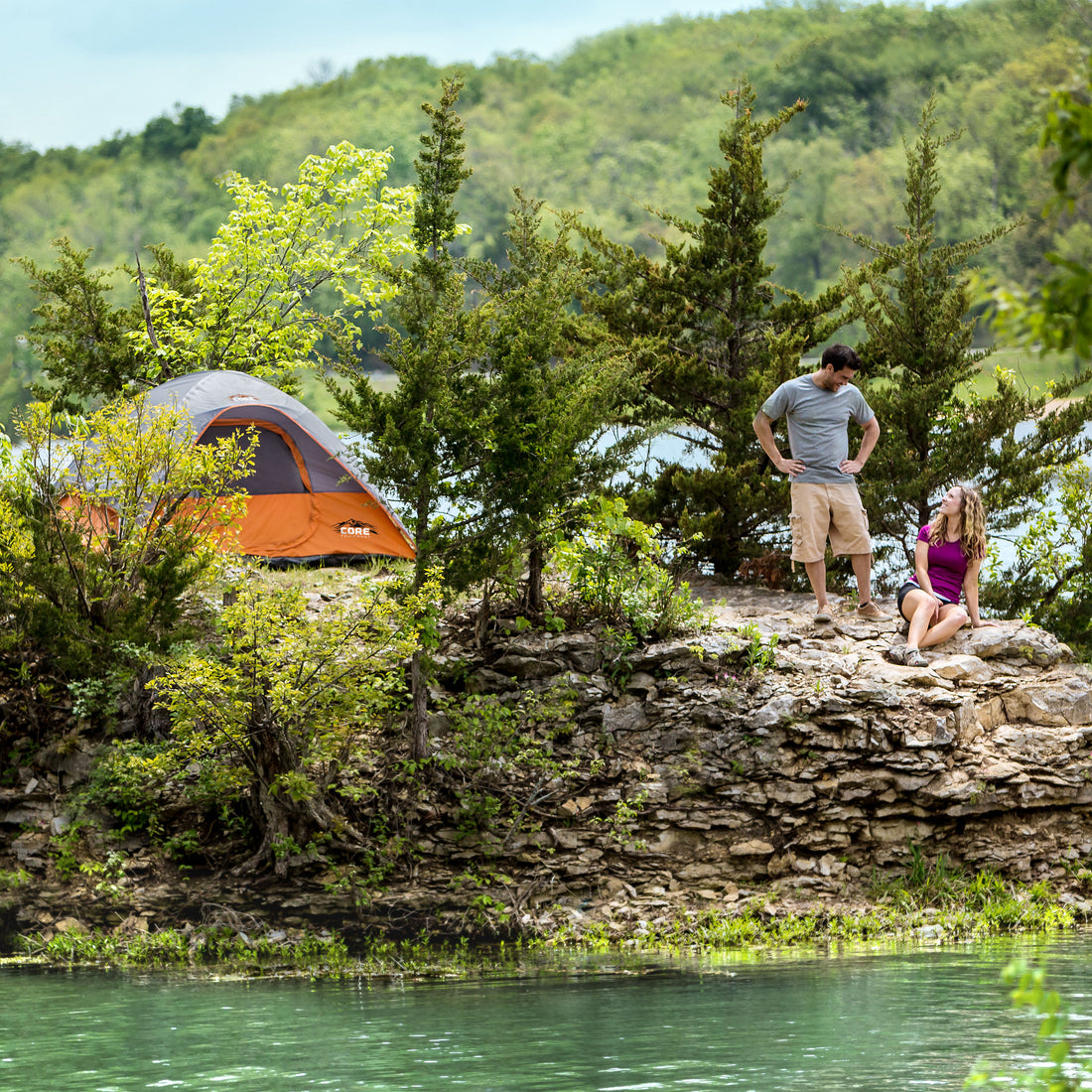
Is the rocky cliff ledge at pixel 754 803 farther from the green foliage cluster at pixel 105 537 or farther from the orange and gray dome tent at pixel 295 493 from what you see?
the orange and gray dome tent at pixel 295 493

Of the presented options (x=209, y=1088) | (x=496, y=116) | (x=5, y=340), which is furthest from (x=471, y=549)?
(x=496, y=116)

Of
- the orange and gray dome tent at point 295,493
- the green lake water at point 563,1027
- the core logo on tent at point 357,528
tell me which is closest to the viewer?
the green lake water at point 563,1027

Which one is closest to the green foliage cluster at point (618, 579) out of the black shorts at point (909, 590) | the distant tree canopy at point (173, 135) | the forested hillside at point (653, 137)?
the black shorts at point (909, 590)

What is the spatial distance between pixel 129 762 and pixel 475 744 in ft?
9.10

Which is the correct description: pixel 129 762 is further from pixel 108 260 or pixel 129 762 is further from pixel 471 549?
pixel 108 260

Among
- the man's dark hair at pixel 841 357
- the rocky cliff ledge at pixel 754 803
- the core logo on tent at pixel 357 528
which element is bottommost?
the rocky cliff ledge at pixel 754 803

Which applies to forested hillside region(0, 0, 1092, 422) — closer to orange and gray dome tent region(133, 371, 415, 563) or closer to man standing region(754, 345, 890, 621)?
orange and gray dome tent region(133, 371, 415, 563)

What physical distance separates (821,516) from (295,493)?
5612 millimetres

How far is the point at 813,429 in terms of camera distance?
11.9 metres

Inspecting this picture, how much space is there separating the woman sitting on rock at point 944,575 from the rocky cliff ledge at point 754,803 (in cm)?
20

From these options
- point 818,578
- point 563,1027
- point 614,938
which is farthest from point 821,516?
point 563,1027

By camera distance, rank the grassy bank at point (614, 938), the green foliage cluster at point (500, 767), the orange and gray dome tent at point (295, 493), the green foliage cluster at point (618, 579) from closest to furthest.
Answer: the grassy bank at point (614, 938), the green foliage cluster at point (500, 767), the green foliage cluster at point (618, 579), the orange and gray dome tent at point (295, 493)

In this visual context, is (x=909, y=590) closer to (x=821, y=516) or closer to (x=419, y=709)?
(x=821, y=516)

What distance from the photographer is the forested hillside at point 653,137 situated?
224ft
